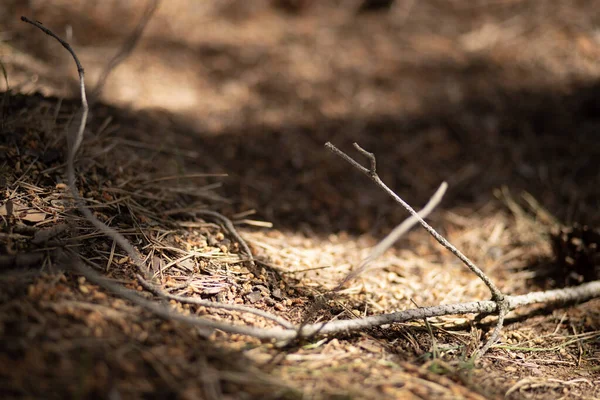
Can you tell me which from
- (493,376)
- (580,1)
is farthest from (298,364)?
(580,1)

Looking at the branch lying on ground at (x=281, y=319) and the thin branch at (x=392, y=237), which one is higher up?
the thin branch at (x=392, y=237)

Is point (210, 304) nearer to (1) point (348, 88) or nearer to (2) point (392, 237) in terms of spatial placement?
(2) point (392, 237)


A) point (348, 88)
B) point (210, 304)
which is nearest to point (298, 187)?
point (348, 88)

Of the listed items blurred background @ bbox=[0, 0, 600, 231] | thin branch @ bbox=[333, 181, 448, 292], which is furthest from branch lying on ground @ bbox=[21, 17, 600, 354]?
blurred background @ bbox=[0, 0, 600, 231]

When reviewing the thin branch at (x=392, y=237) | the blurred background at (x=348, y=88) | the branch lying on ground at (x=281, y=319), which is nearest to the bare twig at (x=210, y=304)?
the branch lying on ground at (x=281, y=319)

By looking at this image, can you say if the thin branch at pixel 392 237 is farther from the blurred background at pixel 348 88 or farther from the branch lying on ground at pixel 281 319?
the blurred background at pixel 348 88

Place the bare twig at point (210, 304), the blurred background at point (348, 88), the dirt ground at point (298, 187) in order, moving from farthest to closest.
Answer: the blurred background at point (348, 88), the bare twig at point (210, 304), the dirt ground at point (298, 187)

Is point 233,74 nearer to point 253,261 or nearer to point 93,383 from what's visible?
point 253,261

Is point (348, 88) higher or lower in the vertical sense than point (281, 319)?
higher
